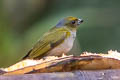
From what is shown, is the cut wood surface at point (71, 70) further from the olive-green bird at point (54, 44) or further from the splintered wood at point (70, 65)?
the olive-green bird at point (54, 44)

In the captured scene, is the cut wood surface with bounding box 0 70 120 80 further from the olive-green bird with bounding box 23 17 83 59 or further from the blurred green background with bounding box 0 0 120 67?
the blurred green background with bounding box 0 0 120 67

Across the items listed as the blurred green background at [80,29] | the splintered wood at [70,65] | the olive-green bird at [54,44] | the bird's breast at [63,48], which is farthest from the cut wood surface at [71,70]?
the blurred green background at [80,29]

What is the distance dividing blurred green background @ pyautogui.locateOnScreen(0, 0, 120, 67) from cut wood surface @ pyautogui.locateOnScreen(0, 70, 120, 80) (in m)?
5.65

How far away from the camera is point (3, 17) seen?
11.9m

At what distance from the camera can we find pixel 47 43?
15.1 feet

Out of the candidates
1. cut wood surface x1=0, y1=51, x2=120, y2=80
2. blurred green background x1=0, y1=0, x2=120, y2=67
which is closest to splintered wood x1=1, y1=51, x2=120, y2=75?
cut wood surface x1=0, y1=51, x2=120, y2=80

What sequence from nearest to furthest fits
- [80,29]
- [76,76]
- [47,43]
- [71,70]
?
[76,76] → [71,70] → [47,43] → [80,29]

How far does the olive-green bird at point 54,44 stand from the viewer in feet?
14.5

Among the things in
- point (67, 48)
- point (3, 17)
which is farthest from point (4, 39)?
point (67, 48)

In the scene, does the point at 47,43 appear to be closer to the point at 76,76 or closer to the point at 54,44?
the point at 54,44

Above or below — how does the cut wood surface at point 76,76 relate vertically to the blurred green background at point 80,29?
below

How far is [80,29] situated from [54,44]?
5799mm

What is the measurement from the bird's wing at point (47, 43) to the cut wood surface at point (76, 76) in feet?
5.04

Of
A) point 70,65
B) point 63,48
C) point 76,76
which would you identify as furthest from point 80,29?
point 76,76
